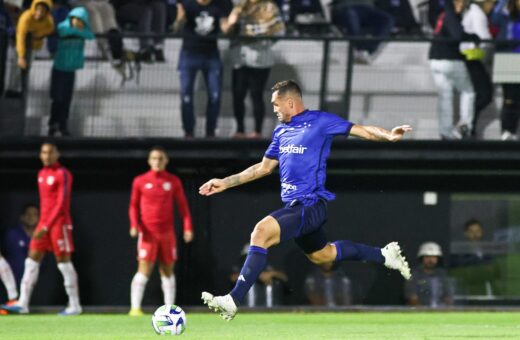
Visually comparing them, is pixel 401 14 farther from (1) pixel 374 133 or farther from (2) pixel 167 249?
(1) pixel 374 133

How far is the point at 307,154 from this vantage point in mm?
11820

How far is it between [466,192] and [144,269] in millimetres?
5972

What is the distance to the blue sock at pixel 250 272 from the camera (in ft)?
36.7

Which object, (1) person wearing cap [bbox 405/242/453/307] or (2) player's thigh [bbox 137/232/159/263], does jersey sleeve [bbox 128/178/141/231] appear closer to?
(2) player's thigh [bbox 137/232/159/263]

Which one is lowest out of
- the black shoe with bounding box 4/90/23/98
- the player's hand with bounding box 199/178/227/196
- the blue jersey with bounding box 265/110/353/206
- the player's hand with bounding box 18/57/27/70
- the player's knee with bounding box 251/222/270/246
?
the player's knee with bounding box 251/222/270/246

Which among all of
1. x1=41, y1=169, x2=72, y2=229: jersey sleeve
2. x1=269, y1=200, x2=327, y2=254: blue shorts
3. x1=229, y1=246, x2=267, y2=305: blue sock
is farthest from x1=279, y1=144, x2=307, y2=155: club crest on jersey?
x1=41, y1=169, x2=72, y2=229: jersey sleeve

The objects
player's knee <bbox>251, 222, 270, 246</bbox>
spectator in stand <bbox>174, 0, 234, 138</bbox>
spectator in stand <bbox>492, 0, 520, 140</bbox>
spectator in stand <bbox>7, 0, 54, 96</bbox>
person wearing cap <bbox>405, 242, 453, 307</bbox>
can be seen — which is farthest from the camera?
person wearing cap <bbox>405, 242, 453, 307</bbox>

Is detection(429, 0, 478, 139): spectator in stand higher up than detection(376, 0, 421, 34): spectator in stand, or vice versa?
detection(376, 0, 421, 34): spectator in stand

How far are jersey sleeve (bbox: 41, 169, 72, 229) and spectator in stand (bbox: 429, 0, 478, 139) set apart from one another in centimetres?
570

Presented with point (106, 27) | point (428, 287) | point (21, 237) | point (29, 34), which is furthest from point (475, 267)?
point (29, 34)

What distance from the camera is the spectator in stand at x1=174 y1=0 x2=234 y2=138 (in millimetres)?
19000

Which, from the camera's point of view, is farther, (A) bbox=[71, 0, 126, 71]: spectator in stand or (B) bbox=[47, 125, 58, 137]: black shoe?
(B) bbox=[47, 125, 58, 137]: black shoe

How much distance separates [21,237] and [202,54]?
13.9ft

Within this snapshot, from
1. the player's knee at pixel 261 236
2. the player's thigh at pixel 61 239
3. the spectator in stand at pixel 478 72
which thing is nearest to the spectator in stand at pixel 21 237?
the player's thigh at pixel 61 239
